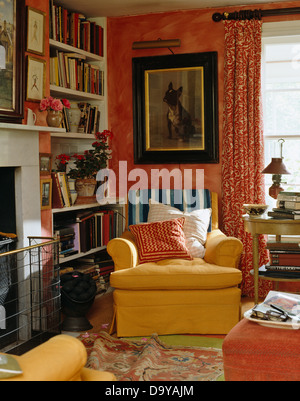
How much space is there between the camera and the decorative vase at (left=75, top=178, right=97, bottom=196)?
431 centimetres

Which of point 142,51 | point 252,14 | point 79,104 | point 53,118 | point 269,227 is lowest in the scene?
point 269,227

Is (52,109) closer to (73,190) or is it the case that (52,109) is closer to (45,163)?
(45,163)

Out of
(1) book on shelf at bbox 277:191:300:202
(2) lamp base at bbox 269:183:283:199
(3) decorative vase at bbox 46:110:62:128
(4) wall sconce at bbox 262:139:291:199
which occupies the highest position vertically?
(3) decorative vase at bbox 46:110:62:128

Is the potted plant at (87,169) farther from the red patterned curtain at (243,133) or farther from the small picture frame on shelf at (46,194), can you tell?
the red patterned curtain at (243,133)

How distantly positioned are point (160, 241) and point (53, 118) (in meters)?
1.20

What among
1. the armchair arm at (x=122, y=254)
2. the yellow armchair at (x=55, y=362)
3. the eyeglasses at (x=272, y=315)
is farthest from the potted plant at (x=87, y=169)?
the yellow armchair at (x=55, y=362)

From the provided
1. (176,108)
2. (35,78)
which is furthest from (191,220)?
(35,78)

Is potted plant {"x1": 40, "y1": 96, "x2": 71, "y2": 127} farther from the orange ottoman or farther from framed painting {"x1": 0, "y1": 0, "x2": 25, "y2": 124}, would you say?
the orange ottoman

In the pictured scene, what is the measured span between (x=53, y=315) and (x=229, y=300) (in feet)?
4.06

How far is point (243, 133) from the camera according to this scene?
4.38m

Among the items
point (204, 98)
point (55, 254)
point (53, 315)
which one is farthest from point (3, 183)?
point (204, 98)

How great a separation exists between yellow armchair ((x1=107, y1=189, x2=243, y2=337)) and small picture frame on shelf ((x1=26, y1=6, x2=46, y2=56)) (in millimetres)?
1663

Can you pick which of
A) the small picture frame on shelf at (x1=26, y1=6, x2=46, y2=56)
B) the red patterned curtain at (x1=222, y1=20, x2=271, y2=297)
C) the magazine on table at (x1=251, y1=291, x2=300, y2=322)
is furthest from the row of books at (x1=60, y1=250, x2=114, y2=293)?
the magazine on table at (x1=251, y1=291, x2=300, y2=322)

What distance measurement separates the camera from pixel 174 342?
339 cm
